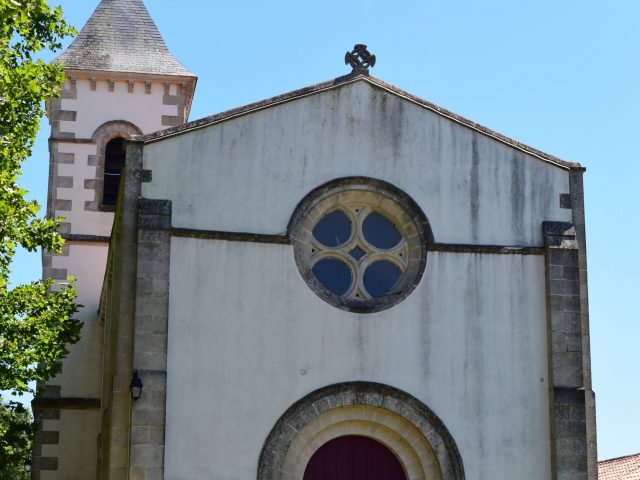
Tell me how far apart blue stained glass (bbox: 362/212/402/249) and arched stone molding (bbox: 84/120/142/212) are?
8.66 m

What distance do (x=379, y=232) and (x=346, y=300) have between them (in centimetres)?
119

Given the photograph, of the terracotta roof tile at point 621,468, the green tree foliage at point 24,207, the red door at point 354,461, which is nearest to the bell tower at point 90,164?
the green tree foliage at point 24,207

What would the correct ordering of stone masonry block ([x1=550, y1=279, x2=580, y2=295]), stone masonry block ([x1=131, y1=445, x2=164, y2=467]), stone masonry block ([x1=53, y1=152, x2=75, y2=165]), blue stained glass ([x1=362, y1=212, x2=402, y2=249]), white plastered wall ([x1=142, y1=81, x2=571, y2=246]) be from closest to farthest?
→ stone masonry block ([x1=131, y1=445, x2=164, y2=467]) < white plastered wall ([x1=142, y1=81, x2=571, y2=246]) < stone masonry block ([x1=550, y1=279, x2=580, y2=295]) < blue stained glass ([x1=362, y1=212, x2=402, y2=249]) < stone masonry block ([x1=53, y1=152, x2=75, y2=165])

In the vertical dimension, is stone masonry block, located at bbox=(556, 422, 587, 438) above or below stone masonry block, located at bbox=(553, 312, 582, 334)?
→ below

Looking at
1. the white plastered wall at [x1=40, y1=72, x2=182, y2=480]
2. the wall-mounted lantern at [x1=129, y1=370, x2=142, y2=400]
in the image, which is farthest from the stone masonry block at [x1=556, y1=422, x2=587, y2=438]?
the white plastered wall at [x1=40, y1=72, x2=182, y2=480]

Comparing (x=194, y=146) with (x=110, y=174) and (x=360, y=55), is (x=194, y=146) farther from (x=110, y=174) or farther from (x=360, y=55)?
(x=110, y=174)

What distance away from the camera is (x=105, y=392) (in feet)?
60.8

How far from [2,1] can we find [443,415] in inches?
323

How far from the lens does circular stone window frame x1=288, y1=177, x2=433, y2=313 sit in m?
17.6

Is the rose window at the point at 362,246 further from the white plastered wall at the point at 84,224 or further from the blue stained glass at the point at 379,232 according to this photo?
the white plastered wall at the point at 84,224

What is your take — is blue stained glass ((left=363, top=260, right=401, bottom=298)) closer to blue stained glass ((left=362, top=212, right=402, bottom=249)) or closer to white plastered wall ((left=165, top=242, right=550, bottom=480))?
blue stained glass ((left=362, top=212, right=402, bottom=249))

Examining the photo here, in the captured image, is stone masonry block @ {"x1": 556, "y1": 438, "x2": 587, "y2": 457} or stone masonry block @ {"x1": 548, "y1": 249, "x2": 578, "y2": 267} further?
stone masonry block @ {"x1": 548, "y1": 249, "x2": 578, "y2": 267}

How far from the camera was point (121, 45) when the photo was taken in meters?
Answer: 27.3

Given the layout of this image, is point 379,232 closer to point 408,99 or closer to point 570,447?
point 408,99
